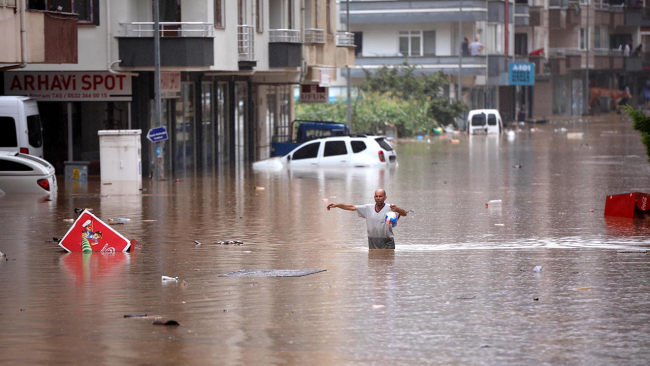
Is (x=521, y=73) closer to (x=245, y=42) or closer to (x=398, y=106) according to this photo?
(x=398, y=106)

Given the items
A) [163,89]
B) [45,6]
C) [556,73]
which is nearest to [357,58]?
[556,73]

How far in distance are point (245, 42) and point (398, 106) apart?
2699 centimetres

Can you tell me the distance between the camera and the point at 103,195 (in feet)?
94.9

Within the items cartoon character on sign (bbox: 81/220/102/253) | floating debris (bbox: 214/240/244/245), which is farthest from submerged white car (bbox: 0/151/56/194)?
cartoon character on sign (bbox: 81/220/102/253)

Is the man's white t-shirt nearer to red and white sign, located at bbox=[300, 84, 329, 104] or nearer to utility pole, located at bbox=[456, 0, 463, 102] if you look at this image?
red and white sign, located at bbox=[300, 84, 329, 104]

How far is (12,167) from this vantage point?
93.1 ft

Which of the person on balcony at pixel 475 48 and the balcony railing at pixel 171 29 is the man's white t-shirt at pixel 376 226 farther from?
the person on balcony at pixel 475 48

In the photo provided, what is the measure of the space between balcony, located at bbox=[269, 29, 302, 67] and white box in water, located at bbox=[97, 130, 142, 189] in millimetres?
10043

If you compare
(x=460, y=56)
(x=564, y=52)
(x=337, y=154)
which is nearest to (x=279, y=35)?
(x=337, y=154)

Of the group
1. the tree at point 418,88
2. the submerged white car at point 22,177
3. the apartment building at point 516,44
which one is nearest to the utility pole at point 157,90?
the submerged white car at point 22,177

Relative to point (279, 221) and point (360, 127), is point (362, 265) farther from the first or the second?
point (360, 127)

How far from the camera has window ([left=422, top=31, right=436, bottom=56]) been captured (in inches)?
3105

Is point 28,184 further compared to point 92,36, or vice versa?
point 92,36

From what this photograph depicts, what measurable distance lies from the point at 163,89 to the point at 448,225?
53.9 ft
